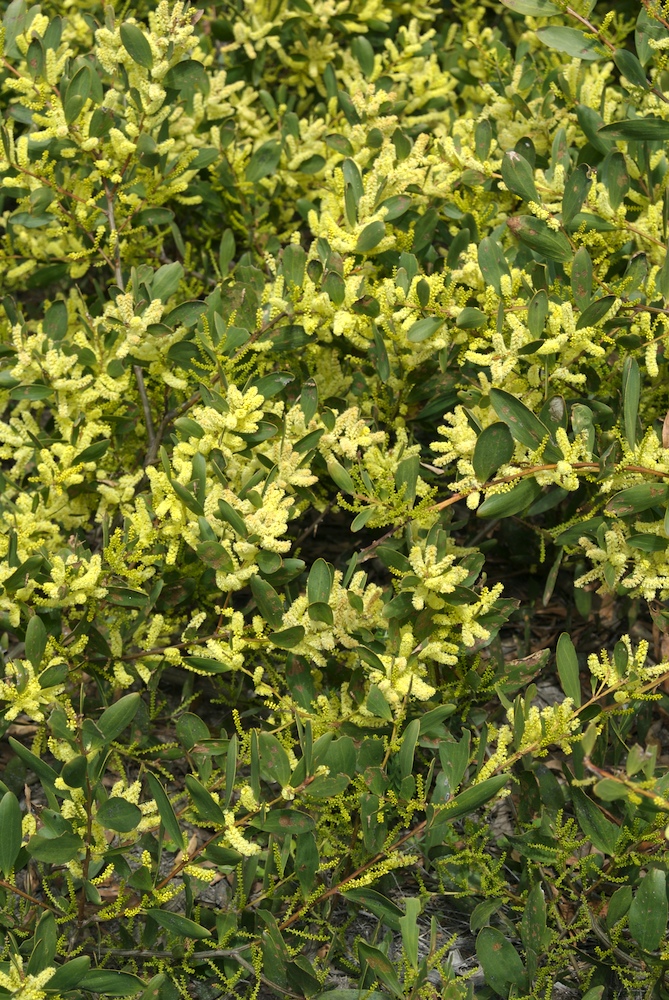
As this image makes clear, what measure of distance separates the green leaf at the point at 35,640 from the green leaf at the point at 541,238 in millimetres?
1048

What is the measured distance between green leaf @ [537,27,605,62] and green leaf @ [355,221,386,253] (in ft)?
1.47

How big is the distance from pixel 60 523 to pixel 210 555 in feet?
1.90

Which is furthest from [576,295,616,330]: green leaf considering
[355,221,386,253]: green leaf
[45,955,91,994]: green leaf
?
[45,955,91,994]: green leaf

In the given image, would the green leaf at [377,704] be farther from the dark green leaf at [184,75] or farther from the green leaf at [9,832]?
the dark green leaf at [184,75]

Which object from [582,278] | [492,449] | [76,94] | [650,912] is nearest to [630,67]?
[582,278]

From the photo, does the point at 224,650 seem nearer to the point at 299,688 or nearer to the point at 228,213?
the point at 299,688

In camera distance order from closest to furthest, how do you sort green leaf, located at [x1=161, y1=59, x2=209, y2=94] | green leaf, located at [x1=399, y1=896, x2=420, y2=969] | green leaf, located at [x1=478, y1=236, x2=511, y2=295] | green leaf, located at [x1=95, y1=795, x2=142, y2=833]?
green leaf, located at [x1=399, y1=896, x2=420, y2=969] < green leaf, located at [x1=95, y1=795, x2=142, y2=833] < green leaf, located at [x1=478, y1=236, x2=511, y2=295] < green leaf, located at [x1=161, y1=59, x2=209, y2=94]

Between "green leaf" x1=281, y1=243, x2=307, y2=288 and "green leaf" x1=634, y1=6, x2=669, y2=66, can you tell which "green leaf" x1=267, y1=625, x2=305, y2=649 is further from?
"green leaf" x1=634, y1=6, x2=669, y2=66

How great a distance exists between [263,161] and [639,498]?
1234 mm

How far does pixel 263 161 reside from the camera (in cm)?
221

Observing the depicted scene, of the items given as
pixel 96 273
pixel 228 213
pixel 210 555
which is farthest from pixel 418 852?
pixel 96 273

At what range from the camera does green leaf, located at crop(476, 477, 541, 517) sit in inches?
60.2

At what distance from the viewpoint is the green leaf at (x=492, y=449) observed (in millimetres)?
1504

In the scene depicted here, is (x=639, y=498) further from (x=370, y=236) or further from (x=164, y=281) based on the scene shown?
(x=164, y=281)
